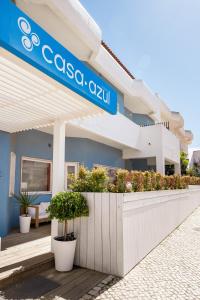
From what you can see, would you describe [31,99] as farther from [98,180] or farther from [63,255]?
[63,255]

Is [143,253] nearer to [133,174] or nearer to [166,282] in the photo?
[166,282]

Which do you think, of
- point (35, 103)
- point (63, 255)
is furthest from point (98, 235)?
point (35, 103)

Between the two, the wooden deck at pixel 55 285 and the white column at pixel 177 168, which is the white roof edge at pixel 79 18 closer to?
the wooden deck at pixel 55 285

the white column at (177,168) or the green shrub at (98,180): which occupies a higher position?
the white column at (177,168)

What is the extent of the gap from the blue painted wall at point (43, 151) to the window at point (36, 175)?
0.99ft

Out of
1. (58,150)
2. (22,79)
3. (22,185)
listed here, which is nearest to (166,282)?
(58,150)

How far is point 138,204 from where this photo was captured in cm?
562

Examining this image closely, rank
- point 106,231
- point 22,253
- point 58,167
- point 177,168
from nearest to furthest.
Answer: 1. point 106,231
2. point 22,253
3. point 58,167
4. point 177,168

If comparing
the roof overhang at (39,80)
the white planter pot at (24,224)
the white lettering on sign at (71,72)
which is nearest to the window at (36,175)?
the white planter pot at (24,224)

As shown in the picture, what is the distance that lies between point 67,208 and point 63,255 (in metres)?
0.97

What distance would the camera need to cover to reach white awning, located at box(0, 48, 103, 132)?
353cm

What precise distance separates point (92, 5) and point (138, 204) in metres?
7.63

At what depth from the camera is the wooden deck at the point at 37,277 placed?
12.7 feet

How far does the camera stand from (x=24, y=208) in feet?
27.5
